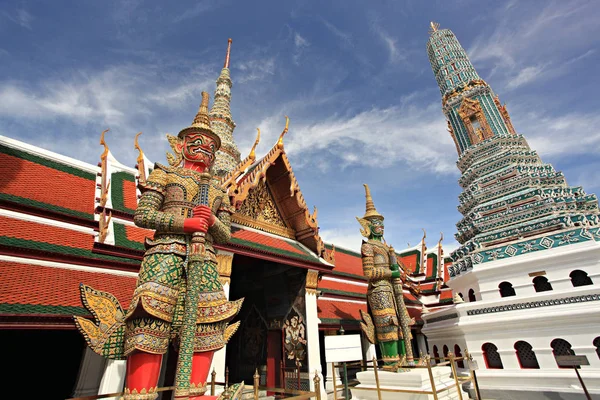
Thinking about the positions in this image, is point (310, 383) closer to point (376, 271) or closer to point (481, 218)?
point (376, 271)

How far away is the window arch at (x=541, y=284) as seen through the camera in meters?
9.22

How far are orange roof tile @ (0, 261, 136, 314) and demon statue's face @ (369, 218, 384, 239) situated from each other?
6230 millimetres

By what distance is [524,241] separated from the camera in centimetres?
1013

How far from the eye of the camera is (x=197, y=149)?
4262mm

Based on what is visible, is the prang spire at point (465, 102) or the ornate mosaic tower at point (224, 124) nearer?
the prang spire at point (465, 102)

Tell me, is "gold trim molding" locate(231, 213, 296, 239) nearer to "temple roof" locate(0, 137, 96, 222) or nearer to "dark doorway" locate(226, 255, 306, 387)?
"dark doorway" locate(226, 255, 306, 387)

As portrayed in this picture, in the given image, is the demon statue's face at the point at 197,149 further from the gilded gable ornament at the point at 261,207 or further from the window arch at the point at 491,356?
the window arch at the point at 491,356

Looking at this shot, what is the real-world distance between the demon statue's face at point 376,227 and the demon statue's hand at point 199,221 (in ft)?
20.1

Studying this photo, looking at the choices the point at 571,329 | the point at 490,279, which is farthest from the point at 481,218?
the point at 571,329

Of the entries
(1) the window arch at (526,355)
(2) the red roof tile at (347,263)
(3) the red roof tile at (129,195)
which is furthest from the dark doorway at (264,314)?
(1) the window arch at (526,355)

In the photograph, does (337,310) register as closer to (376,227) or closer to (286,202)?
(376,227)

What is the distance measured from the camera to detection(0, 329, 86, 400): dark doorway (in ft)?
21.4

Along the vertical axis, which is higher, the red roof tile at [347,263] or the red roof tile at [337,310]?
the red roof tile at [347,263]

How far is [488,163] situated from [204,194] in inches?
555
